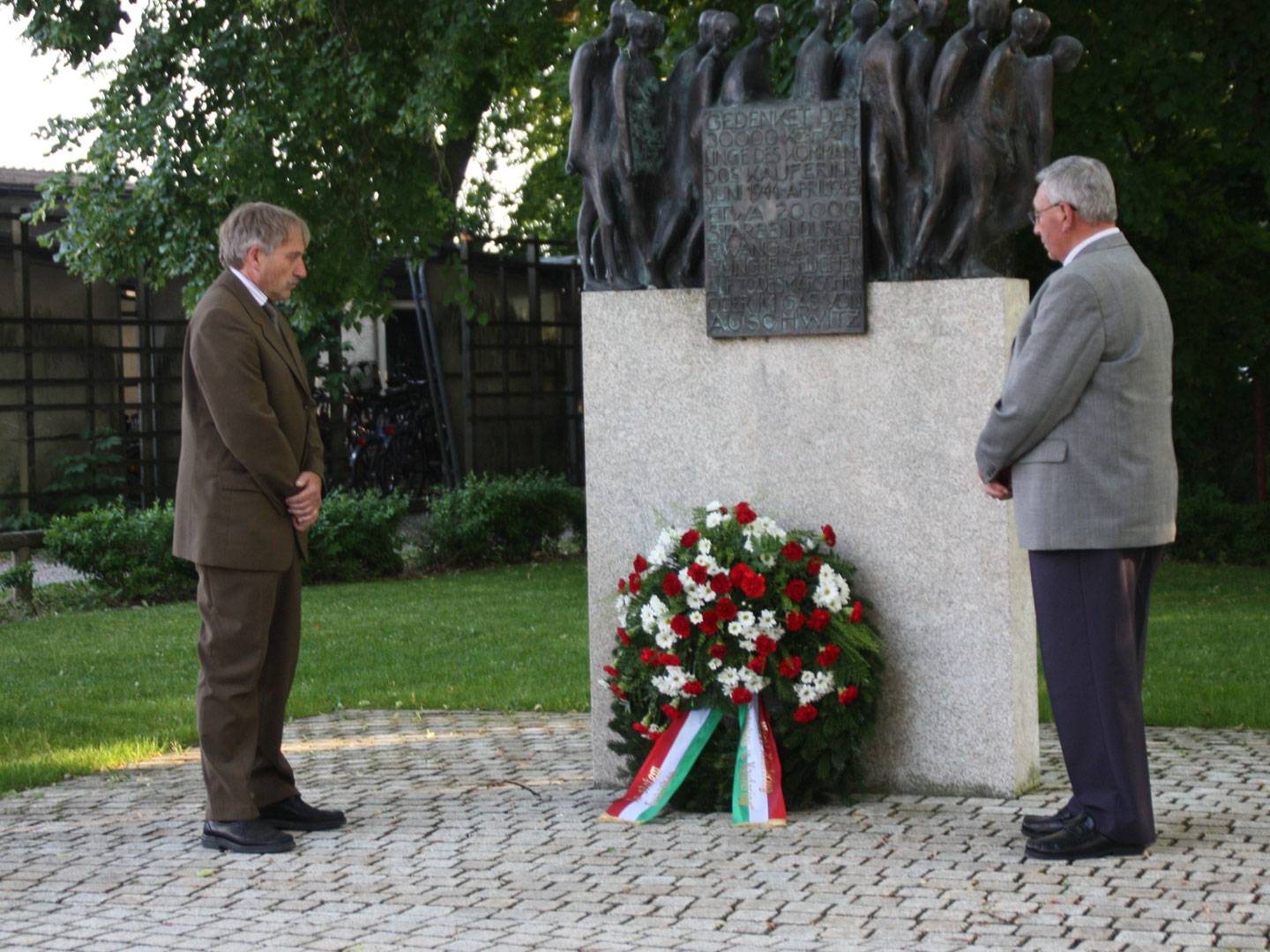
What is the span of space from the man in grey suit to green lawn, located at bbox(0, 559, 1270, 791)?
273 centimetres

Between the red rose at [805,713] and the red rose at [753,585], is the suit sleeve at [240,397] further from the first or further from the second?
the red rose at [805,713]

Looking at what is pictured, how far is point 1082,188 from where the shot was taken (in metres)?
5.54

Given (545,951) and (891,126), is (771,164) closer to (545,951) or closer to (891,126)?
(891,126)

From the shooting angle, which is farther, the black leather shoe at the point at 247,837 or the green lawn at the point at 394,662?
the green lawn at the point at 394,662

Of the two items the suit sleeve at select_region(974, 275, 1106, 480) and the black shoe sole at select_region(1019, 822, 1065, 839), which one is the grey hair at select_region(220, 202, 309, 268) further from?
the black shoe sole at select_region(1019, 822, 1065, 839)

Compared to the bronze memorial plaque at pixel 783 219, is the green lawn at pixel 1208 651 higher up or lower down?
lower down

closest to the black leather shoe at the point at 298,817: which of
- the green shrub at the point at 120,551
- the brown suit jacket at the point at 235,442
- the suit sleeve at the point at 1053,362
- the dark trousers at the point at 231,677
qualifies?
the dark trousers at the point at 231,677

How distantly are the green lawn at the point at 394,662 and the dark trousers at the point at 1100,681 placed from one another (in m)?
2.71

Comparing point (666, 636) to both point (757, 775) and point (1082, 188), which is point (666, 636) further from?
point (1082, 188)

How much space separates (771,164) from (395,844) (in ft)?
9.04

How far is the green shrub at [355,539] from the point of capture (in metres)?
15.4

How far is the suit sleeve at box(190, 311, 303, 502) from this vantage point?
5.88m

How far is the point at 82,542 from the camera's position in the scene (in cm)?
1415

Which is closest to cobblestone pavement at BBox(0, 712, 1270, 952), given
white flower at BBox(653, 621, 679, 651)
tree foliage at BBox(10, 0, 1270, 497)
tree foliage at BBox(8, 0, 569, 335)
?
white flower at BBox(653, 621, 679, 651)
